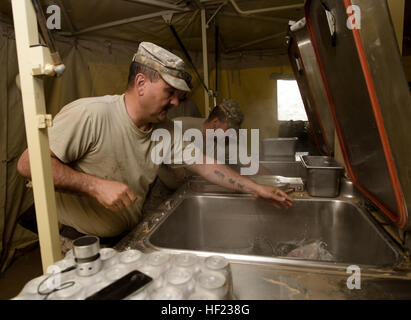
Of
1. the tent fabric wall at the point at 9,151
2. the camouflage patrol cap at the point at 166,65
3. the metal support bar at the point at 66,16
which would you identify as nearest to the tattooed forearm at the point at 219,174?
the camouflage patrol cap at the point at 166,65

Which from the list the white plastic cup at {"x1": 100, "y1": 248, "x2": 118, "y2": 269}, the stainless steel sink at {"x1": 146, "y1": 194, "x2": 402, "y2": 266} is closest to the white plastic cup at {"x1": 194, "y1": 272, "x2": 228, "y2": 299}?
the white plastic cup at {"x1": 100, "y1": 248, "x2": 118, "y2": 269}

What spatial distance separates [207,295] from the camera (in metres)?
0.49

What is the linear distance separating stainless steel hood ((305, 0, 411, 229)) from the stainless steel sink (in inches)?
8.6

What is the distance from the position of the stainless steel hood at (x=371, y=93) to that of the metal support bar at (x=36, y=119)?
77 centimetres

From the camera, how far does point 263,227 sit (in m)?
1.47

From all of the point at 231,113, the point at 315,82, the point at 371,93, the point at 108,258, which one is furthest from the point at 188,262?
the point at 231,113

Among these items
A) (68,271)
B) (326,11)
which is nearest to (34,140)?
(68,271)

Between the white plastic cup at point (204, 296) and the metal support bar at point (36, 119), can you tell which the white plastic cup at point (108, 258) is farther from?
the white plastic cup at point (204, 296)

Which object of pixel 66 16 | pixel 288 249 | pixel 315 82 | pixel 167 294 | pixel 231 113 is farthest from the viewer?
pixel 66 16

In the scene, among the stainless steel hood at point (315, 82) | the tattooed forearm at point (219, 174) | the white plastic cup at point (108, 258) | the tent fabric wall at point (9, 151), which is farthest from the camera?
the tent fabric wall at point (9, 151)

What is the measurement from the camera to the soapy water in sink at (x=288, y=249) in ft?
3.79

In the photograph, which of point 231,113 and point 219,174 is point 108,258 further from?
point 231,113

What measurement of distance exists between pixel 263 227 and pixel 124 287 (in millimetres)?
1096

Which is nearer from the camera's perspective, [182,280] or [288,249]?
[182,280]
